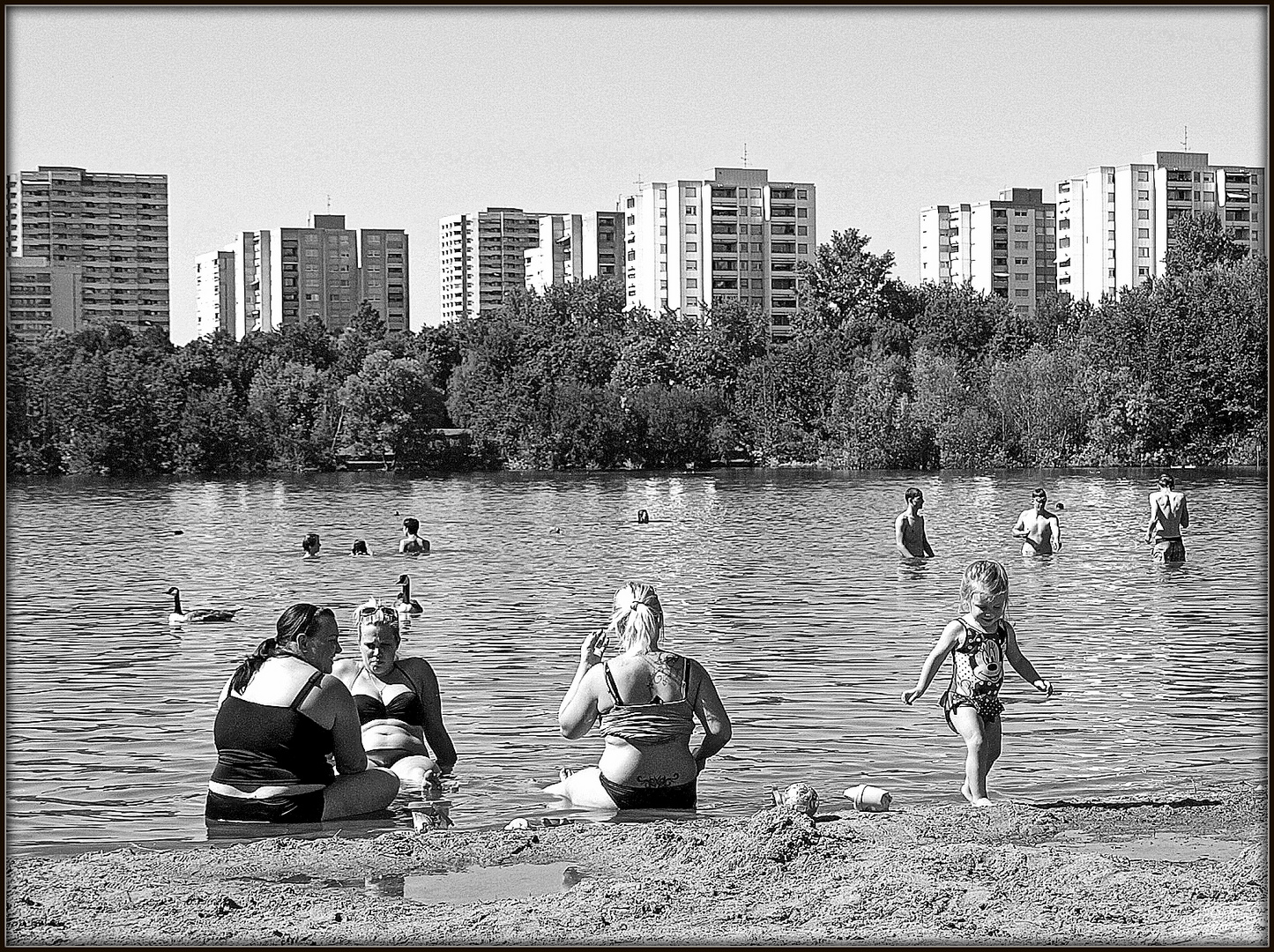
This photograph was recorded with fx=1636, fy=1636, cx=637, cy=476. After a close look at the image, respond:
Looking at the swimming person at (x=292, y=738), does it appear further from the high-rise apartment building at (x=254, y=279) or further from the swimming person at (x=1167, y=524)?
the high-rise apartment building at (x=254, y=279)

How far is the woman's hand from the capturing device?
9.50 meters

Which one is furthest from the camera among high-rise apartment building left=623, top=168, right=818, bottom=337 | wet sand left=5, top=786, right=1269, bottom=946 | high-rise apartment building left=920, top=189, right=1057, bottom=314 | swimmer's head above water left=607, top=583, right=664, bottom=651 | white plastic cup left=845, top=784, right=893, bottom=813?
high-rise apartment building left=920, top=189, right=1057, bottom=314

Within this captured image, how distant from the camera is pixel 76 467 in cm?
8838

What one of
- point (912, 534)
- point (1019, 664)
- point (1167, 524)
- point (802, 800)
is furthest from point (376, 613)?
point (1167, 524)

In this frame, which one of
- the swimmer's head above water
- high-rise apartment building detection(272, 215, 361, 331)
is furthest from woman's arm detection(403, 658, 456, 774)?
high-rise apartment building detection(272, 215, 361, 331)

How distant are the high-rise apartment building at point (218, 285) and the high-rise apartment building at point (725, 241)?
52467mm

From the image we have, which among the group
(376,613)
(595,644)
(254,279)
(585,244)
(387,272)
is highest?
(585,244)

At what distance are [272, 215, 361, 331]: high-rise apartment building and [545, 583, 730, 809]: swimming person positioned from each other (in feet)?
569

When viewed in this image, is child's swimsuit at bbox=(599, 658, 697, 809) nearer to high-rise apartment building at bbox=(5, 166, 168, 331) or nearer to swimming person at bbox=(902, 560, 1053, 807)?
swimming person at bbox=(902, 560, 1053, 807)

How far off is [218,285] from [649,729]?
619 feet

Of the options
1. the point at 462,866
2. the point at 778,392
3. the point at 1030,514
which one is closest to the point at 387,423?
the point at 778,392

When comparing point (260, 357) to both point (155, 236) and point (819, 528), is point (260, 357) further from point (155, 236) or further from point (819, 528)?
point (819, 528)

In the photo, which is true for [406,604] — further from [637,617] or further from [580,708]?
[637,617]

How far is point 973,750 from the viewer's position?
Result: 9.52 meters
